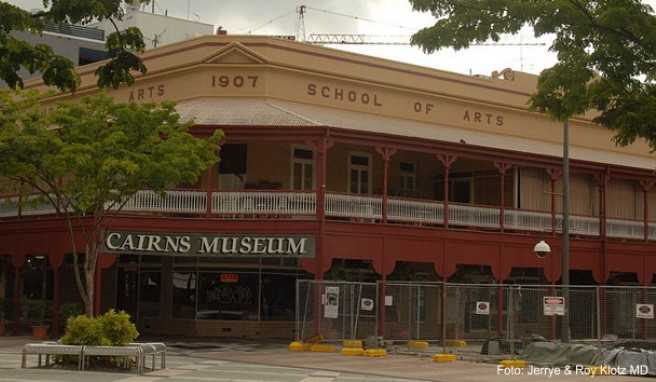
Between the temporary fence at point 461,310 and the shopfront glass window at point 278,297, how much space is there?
4070mm

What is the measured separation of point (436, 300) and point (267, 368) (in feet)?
24.4

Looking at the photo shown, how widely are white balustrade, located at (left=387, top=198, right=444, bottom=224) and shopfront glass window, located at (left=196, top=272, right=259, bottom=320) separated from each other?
5.36 m

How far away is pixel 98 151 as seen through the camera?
25422mm

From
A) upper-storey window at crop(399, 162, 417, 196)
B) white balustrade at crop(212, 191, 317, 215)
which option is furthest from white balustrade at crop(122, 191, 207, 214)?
upper-storey window at crop(399, 162, 417, 196)

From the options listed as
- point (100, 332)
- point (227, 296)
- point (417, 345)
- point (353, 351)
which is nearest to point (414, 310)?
point (417, 345)

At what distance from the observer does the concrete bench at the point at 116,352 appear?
1992cm

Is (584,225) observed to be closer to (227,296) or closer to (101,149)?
(227,296)

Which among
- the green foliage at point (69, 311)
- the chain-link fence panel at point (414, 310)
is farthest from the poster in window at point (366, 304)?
the green foliage at point (69, 311)

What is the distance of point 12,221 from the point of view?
1368 inches

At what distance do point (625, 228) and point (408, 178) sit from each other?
8.41 meters

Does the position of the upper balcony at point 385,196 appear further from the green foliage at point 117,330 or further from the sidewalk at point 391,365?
the green foliage at point 117,330

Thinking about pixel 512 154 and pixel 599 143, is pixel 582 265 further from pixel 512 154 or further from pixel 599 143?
pixel 599 143

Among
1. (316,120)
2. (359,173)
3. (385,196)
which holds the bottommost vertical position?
(385,196)

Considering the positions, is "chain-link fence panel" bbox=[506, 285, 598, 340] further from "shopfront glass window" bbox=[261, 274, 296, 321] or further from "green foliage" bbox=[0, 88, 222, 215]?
"shopfront glass window" bbox=[261, 274, 296, 321]
